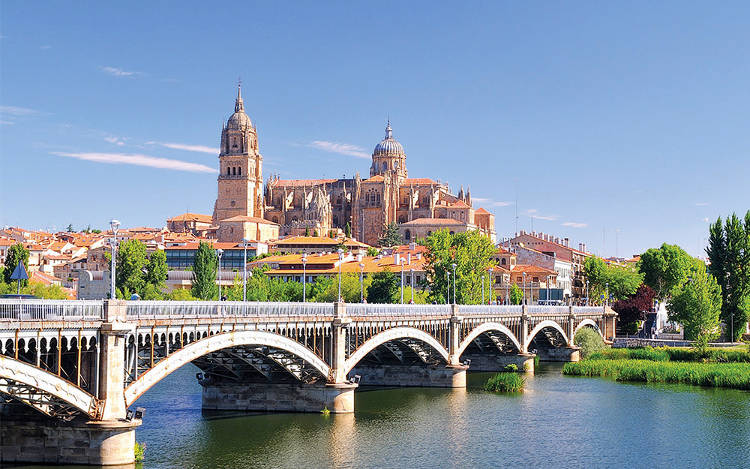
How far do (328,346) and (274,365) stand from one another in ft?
8.35

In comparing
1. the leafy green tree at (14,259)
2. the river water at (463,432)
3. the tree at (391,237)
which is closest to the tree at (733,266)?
the river water at (463,432)

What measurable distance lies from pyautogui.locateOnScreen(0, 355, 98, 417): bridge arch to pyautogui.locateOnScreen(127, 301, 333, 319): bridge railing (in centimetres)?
285

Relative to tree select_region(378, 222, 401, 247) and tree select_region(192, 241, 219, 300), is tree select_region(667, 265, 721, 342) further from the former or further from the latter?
tree select_region(378, 222, 401, 247)

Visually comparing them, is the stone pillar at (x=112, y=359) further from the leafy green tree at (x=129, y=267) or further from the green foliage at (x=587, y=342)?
the leafy green tree at (x=129, y=267)

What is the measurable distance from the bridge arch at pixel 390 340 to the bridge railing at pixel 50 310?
16467 mm

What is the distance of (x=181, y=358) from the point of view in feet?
98.4

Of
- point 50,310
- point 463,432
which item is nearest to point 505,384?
point 463,432

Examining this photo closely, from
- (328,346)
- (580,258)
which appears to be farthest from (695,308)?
(580,258)

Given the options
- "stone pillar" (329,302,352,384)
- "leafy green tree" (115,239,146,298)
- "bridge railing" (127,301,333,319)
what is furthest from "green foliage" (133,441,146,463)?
"leafy green tree" (115,239,146,298)

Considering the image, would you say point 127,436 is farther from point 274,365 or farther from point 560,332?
point 560,332

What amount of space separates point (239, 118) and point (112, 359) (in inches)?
6583

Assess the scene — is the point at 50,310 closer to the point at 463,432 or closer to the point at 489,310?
the point at 463,432

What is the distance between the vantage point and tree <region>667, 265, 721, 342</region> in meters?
77.1

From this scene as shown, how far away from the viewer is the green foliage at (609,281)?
11356 centimetres
